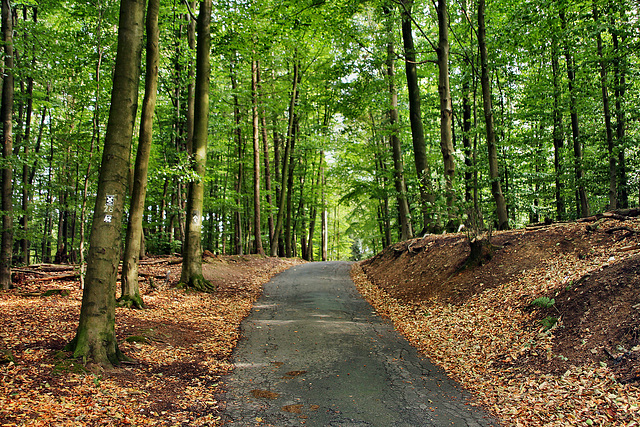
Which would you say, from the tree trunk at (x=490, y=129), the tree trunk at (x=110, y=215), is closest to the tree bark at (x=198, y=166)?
the tree trunk at (x=110, y=215)

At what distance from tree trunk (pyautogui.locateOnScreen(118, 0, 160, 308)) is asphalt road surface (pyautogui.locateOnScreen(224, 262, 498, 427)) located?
2.73 meters

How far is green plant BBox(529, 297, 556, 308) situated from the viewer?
5.73 m

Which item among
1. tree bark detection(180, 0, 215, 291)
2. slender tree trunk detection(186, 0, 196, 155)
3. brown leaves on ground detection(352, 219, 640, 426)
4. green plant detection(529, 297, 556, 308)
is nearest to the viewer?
brown leaves on ground detection(352, 219, 640, 426)

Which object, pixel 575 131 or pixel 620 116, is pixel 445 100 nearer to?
pixel 620 116

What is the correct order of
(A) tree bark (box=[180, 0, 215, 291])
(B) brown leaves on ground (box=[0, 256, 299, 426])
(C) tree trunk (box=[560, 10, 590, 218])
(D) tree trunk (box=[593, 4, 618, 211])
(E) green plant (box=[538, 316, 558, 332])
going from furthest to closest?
(C) tree trunk (box=[560, 10, 590, 218]) < (D) tree trunk (box=[593, 4, 618, 211]) < (A) tree bark (box=[180, 0, 215, 291]) < (E) green plant (box=[538, 316, 558, 332]) < (B) brown leaves on ground (box=[0, 256, 299, 426])

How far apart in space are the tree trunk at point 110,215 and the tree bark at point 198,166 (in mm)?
5595

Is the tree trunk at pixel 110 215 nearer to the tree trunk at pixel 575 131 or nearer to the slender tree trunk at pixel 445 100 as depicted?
the slender tree trunk at pixel 445 100

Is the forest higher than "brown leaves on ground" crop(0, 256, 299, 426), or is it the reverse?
the forest

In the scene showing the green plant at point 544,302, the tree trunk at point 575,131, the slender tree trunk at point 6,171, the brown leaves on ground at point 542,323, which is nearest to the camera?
the brown leaves on ground at point 542,323

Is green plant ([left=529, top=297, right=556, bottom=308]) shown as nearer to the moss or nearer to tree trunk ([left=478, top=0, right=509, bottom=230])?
tree trunk ([left=478, top=0, right=509, bottom=230])

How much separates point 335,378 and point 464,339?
102 inches

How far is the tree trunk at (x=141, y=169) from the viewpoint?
821 cm

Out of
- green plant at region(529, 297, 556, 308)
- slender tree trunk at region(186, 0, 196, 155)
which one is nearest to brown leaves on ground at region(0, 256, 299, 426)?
green plant at region(529, 297, 556, 308)

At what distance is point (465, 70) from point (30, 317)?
16577mm
